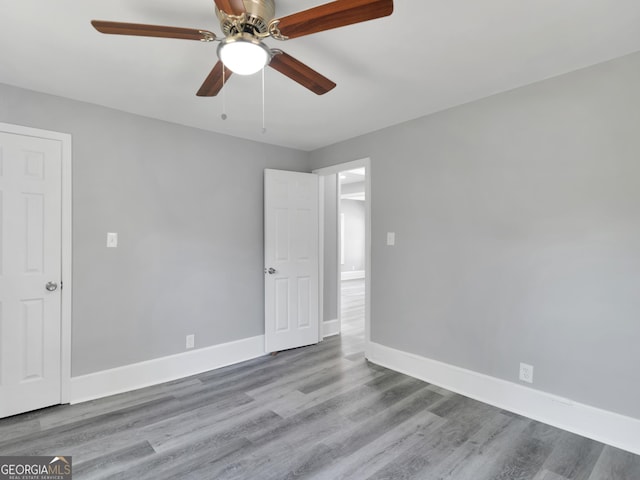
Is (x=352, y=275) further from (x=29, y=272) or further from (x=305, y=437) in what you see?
(x=29, y=272)

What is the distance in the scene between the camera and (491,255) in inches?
103

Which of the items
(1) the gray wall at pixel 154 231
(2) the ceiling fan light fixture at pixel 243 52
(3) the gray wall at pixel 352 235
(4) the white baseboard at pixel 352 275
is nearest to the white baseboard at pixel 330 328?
(1) the gray wall at pixel 154 231

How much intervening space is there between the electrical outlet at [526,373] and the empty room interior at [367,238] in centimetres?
1

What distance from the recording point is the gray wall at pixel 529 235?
2.05 m

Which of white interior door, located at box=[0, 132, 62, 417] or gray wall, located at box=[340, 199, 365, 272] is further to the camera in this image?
gray wall, located at box=[340, 199, 365, 272]

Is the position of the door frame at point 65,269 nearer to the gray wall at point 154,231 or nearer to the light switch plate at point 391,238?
the gray wall at point 154,231

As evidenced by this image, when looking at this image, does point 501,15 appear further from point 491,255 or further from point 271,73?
point 491,255

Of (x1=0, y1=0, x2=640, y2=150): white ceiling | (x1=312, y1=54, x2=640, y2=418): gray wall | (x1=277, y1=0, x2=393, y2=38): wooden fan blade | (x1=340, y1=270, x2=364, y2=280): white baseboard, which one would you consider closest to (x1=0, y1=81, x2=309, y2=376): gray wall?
(x1=0, y1=0, x2=640, y2=150): white ceiling

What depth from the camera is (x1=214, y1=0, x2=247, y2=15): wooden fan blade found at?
1257 mm

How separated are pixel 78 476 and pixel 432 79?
10.8 feet

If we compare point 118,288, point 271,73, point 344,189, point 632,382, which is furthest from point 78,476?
point 344,189

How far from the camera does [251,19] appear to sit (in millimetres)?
1392

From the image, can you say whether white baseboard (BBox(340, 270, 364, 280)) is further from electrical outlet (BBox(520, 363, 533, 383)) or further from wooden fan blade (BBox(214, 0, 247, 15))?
wooden fan blade (BBox(214, 0, 247, 15))

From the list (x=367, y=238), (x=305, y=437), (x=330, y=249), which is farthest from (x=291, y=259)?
(x=305, y=437)
